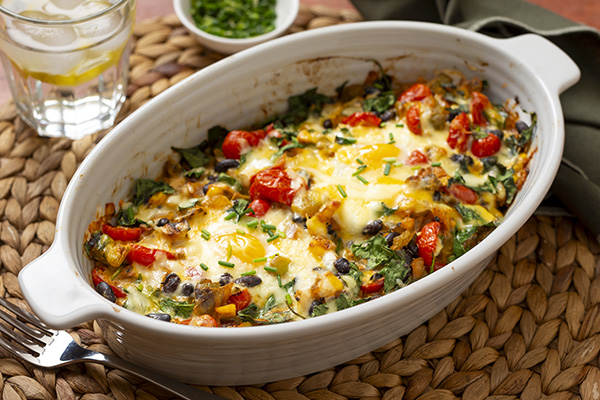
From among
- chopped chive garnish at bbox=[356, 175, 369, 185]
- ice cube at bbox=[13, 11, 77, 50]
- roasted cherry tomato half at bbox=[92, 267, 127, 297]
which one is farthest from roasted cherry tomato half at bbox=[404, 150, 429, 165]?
ice cube at bbox=[13, 11, 77, 50]

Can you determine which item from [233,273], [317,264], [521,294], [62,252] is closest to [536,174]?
[521,294]

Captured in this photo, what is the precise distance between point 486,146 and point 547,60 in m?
0.47

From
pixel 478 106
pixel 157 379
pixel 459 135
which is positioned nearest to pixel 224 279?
pixel 157 379

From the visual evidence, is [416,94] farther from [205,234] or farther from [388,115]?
[205,234]

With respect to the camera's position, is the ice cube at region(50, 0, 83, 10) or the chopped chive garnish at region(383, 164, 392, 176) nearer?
the chopped chive garnish at region(383, 164, 392, 176)

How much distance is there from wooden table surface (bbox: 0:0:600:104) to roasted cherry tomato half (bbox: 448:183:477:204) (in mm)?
2173

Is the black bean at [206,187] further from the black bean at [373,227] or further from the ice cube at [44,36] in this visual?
the ice cube at [44,36]

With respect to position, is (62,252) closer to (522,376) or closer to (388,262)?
(388,262)

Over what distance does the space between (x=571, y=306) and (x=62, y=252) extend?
2.10m

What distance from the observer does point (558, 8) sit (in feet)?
15.3

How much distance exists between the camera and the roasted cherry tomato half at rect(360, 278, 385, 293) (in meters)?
2.63

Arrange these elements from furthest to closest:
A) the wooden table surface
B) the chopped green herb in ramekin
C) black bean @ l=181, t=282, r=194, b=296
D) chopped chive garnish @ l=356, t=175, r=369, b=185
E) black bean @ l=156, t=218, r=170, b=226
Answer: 1. the wooden table surface
2. the chopped green herb in ramekin
3. chopped chive garnish @ l=356, t=175, r=369, b=185
4. black bean @ l=156, t=218, r=170, b=226
5. black bean @ l=181, t=282, r=194, b=296

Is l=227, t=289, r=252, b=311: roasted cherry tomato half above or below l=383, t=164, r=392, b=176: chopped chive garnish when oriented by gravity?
below

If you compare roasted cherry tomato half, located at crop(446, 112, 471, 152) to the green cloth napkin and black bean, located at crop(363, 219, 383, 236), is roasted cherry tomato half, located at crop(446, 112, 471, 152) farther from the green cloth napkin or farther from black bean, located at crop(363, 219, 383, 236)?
black bean, located at crop(363, 219, 383, 236)
